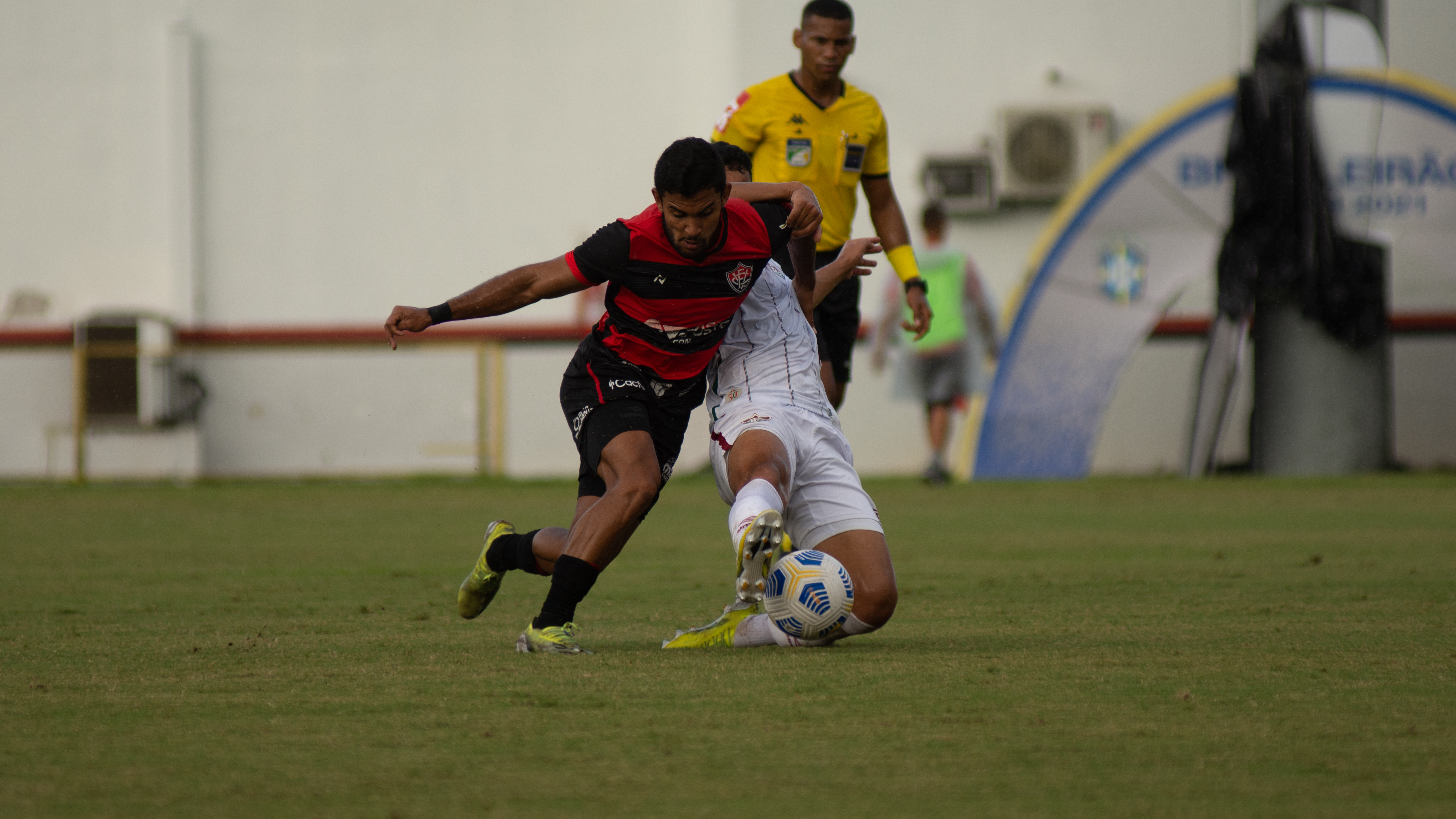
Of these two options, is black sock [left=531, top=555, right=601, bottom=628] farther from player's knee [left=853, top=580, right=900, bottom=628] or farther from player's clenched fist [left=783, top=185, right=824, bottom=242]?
player's clenched fist [left=783, top=185, right=824, bottom=242]

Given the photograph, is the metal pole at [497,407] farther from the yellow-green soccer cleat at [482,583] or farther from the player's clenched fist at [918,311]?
the yellow-green soccer cleat at [482,583]

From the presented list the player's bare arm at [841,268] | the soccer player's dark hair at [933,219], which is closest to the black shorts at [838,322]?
the player's bare arm at [841,268]

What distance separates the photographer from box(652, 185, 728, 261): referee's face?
186 inches

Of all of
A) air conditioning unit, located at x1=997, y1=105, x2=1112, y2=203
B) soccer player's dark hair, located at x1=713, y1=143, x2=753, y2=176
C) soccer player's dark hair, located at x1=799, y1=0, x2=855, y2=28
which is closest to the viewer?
soccer player's dark hair, located at x1=713, y1=143, x2=753, y2=176

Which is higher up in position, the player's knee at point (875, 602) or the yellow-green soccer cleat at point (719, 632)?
the player's knee at point (875, 602)

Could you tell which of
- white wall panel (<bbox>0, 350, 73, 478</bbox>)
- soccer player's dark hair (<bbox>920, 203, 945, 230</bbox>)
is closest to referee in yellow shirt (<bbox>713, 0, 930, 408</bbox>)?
soccer player's dark hair (<bbox>920, 203, 945, 230</bbox>)

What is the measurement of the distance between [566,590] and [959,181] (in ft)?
35.4

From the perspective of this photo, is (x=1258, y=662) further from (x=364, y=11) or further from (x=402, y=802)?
(x=364, y=11)

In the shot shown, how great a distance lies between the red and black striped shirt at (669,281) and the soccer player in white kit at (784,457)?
0.20 metres

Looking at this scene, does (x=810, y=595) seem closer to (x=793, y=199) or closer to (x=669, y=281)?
(x=669, y=281)

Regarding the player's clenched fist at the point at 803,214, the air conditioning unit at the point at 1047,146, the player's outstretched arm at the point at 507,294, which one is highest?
the air conditioning unit at the point at 1047,146

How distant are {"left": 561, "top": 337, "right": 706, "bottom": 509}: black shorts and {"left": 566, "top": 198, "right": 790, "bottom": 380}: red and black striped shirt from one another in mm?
45

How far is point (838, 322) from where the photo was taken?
6.95 meters

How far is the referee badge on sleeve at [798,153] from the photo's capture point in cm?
681
